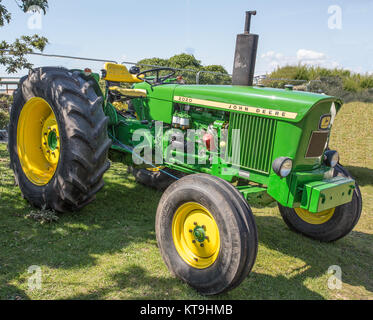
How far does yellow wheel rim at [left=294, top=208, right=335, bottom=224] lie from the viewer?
Result: 4.17 metres

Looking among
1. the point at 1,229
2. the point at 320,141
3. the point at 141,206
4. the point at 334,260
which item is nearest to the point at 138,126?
the point at 141,206

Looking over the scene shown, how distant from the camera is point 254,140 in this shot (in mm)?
3484

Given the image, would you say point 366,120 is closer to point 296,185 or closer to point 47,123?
point 296,185

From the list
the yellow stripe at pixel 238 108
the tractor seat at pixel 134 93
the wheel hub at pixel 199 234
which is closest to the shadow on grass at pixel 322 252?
the wheel hub at pixel 199 234

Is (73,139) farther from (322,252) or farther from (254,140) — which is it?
(322,252)

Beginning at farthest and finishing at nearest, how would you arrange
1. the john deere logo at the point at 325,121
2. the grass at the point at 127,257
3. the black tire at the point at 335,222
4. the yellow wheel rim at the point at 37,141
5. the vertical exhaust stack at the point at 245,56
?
1. the yellow wheel rim at the point at 37,141
2. the black tire at the point at 335,222
3. the vertical exhaust stack at the point at 245,56
4. the john deere logo at the point at 325,121
5. the grass at the point at 127,257

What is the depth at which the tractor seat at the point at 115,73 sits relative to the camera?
16.1 feet

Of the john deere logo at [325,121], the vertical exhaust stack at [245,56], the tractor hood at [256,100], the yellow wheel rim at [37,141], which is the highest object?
the vertical exhaust stack at [245,56]

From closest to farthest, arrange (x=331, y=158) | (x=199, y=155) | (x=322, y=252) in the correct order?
(x=331, y=158) → (x=199, y=155) → (x=322, y=252)

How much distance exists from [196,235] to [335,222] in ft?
6.54

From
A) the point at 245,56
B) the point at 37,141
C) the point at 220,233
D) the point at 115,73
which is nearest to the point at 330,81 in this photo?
the point at 115,73

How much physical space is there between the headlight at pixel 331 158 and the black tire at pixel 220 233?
1458 mm

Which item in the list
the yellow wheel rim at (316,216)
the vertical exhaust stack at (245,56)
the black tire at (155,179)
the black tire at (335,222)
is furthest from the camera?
the black tire at (155,179)

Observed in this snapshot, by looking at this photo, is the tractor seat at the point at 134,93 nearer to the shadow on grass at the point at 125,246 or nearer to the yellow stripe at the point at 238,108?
the yellow stripe at the point at 238,108
